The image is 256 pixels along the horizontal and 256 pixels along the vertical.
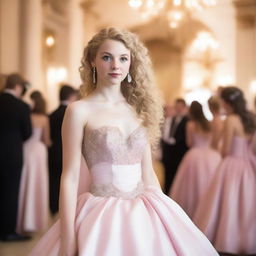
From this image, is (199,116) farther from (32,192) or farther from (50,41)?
(50,41)

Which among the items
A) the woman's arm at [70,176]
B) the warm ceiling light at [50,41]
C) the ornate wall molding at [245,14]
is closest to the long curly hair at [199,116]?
the woman's arm at [70,176]

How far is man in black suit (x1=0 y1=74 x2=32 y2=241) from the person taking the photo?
559 cm

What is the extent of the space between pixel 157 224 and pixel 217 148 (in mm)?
4229

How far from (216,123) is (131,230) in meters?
4.15

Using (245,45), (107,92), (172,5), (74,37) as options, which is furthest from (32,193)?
(245,45)

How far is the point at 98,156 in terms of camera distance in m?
2.39

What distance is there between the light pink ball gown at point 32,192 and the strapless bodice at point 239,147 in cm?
229

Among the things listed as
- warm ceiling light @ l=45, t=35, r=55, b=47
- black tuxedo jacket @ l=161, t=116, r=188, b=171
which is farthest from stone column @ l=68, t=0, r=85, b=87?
black tuxedo jacket @ l=161, t=116, r=188, b=171

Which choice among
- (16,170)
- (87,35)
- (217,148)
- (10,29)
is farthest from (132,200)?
(87,35)

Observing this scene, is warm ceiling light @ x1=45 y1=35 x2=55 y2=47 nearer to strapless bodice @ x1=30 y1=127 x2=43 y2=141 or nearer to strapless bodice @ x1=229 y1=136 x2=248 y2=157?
strapless bodice @ x1=30 y1=127 x2=43 y2=141

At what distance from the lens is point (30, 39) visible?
10.2m

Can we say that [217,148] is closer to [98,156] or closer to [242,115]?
[242,115]

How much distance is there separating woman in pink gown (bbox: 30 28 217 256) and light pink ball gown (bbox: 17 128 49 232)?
12.3 ft

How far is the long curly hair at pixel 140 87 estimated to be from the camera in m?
2.52
